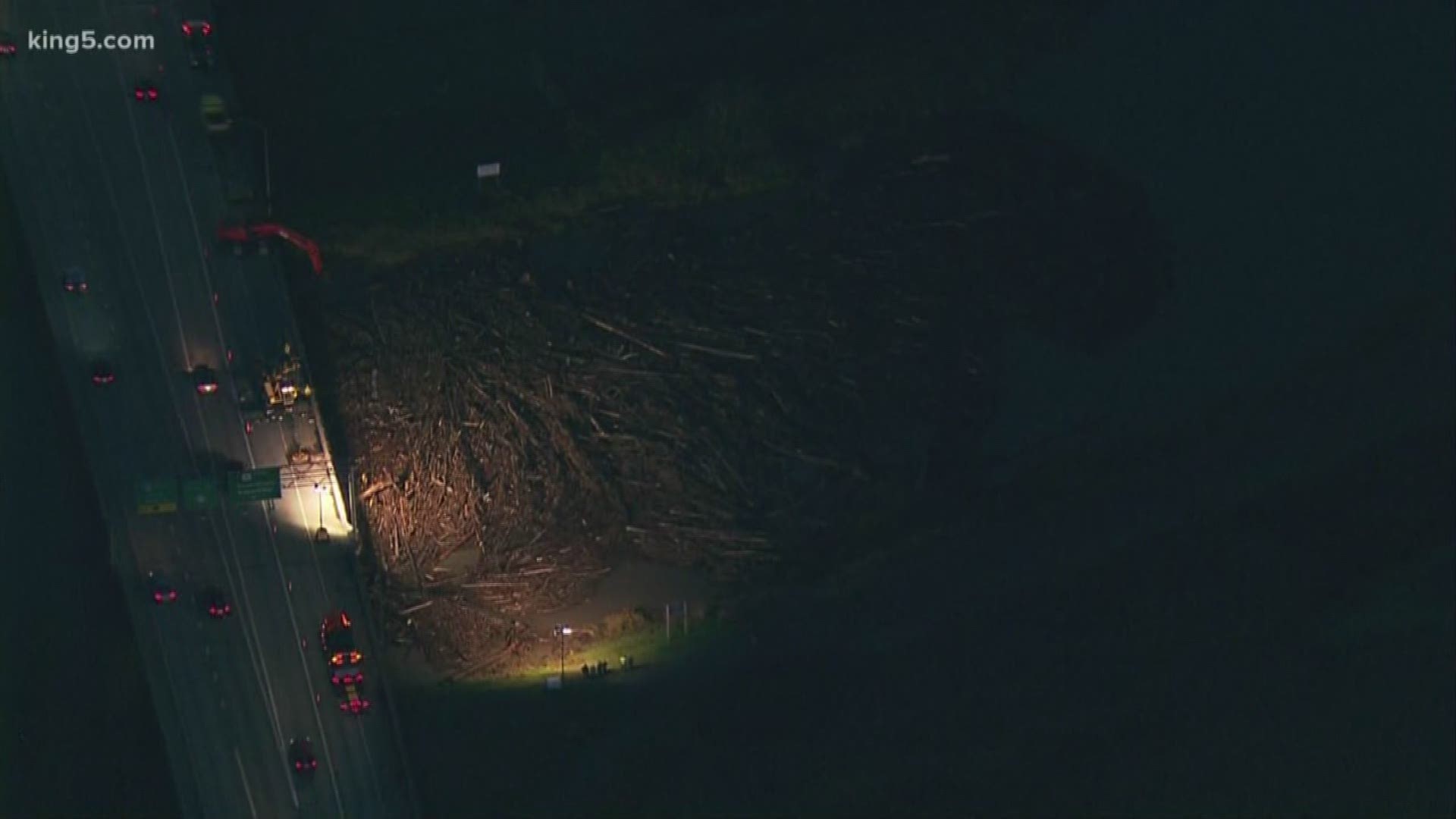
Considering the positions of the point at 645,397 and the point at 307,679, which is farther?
the point at 645,397

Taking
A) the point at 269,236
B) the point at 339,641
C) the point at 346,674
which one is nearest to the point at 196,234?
the point at 269,236

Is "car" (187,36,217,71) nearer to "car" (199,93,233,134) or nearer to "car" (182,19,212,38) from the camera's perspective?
"car" (182,19,212,38)

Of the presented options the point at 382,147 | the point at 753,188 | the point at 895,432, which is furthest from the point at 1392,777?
the point at 382,147

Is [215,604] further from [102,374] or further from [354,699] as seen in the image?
[102,374]

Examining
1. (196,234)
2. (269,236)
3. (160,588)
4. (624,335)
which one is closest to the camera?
(160,588)

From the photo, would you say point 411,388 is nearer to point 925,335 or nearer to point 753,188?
point 753,188

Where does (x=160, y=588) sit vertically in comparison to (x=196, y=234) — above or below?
below

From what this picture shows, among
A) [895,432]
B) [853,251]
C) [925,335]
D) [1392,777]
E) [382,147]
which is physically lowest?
[1392,777]
